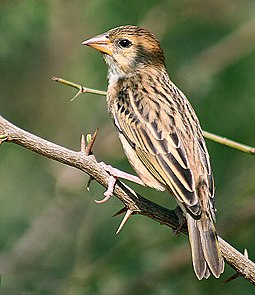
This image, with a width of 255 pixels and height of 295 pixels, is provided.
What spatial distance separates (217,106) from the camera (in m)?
7.54

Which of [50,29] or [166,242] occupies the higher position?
[50,29]

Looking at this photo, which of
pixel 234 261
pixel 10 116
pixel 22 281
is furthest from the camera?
pixel 10 116

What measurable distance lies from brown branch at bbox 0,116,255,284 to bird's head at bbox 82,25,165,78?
1680 millimetres

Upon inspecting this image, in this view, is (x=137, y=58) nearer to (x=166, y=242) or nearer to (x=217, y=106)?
(x=217, y=106)

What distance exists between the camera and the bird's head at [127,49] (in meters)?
6.39

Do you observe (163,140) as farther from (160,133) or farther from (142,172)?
(142,172)

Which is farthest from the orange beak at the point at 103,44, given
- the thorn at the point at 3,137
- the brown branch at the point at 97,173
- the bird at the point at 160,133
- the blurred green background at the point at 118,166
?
the thorn at the point at 3,137

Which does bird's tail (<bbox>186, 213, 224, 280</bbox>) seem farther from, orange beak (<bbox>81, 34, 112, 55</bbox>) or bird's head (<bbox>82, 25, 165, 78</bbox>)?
orange beak (<bbox>81, 34, 112, 55</bbox>)

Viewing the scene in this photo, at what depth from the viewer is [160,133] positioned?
5.60 meters

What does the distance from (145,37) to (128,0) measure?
1.33 metres

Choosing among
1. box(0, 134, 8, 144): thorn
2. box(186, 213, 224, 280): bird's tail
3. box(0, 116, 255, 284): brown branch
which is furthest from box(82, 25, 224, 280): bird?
box(0, 134, 8, 144): thorn

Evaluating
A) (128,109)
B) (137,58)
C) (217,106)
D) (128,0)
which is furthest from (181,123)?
(128,0)

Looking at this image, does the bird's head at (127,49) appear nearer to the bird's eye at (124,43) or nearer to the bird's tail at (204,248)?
the bird's eye at (124,43)

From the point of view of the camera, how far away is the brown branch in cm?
434
